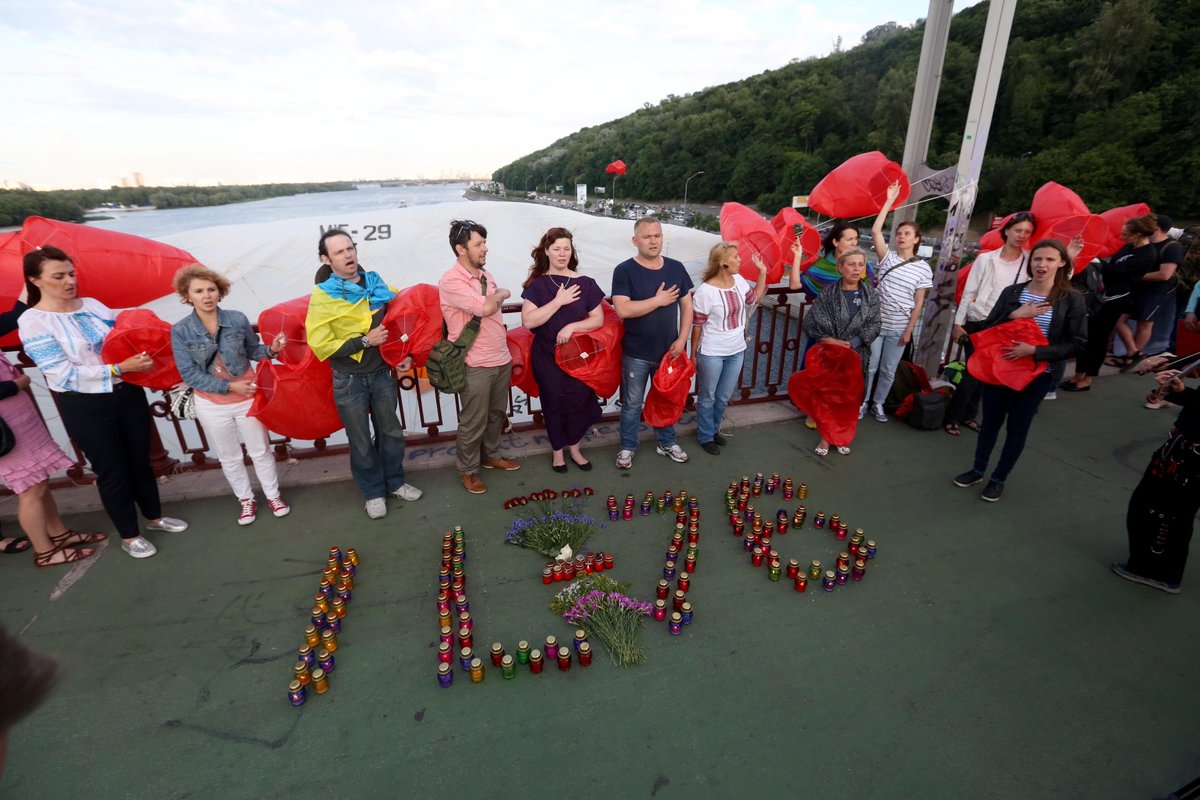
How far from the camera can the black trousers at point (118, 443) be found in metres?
3.26

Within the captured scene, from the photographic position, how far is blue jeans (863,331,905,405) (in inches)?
208

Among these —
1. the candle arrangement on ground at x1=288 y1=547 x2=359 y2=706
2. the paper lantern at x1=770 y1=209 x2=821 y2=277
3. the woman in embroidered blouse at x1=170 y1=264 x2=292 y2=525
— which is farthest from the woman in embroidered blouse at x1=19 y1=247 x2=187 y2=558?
the paper lantern at x1=770 y1=209 x2=821 y2=277

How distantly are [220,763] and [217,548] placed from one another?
1728mm

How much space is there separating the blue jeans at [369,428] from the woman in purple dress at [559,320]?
3.54 feet

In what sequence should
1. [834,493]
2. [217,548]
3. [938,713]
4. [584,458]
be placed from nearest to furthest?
[938,713] < [217,548] < [834,493] < [584,458]

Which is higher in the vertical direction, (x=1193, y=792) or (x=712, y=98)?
(x=712, y=98)

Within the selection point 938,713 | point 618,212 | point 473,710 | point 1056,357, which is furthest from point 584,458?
point 618,212

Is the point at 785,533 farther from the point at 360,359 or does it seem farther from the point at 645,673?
the point at 360,359

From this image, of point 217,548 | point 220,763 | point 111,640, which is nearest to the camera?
point 220,763

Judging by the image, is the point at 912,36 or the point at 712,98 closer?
the point at 912,36

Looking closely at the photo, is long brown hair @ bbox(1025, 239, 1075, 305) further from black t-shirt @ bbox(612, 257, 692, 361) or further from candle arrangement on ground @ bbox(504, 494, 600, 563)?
candle arrangement on ground @ bbox(504, 494, 600, 563)

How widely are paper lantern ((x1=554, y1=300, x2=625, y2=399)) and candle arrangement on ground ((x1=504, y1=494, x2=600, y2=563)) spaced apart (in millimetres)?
998

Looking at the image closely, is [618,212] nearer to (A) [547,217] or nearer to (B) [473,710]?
(A) [547,217]

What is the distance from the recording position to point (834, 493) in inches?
170
